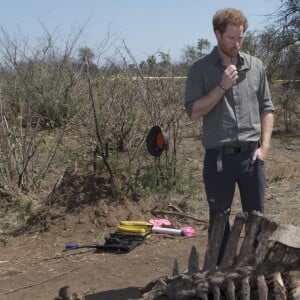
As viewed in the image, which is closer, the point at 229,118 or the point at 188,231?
the point at 229,118

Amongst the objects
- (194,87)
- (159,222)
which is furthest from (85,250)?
(194,87)

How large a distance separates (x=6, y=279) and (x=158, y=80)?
403 centimetres

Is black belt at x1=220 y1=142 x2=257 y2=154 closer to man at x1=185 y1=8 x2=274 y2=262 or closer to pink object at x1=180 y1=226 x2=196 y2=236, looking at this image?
man at x1=185 y1=8 x2=274 y2=262

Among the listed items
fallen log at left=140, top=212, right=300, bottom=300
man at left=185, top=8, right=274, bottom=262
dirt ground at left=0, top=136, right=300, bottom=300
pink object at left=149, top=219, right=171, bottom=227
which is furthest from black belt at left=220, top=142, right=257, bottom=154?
pink object at left=149, top=219, right=171, bottom=227

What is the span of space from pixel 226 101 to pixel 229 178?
1.53 feet

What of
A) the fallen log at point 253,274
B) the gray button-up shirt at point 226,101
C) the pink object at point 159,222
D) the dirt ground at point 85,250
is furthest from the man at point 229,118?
the pink object at point 159,222

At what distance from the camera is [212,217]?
3.59 meters

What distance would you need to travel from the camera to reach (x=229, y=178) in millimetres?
3486

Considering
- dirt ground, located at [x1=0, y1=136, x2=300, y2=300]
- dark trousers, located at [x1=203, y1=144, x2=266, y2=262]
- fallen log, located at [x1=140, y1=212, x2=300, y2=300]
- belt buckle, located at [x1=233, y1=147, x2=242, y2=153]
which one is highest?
belt buckle, located at [x1=233, y1=147, x2=242, y2=153]

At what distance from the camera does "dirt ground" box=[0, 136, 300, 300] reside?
454 cm

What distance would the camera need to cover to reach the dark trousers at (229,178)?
3.47 metres

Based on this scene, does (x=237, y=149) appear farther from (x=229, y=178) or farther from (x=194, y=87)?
(x=194, y=87)

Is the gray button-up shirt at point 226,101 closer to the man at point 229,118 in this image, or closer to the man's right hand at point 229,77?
the man at point 229,118

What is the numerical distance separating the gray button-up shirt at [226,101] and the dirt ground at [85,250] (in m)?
1.24
